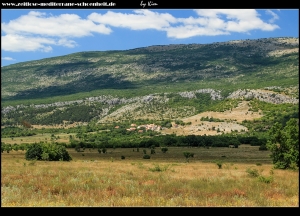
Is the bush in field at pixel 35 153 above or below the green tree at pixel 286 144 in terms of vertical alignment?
below

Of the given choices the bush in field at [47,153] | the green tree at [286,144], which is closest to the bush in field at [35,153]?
the bush in field at [47,153]

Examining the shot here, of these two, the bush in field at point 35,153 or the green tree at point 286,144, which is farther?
the bush in field at point 35,153

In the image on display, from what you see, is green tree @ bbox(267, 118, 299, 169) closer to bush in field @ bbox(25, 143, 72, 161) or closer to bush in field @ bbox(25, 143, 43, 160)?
bush in field @ bbox(25, 143, 72, 161)

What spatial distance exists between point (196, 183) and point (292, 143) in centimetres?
2700

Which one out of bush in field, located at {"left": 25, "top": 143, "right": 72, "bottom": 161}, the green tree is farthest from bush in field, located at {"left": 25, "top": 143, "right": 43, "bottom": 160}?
the green tree

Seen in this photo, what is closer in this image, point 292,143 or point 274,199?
point 274,199

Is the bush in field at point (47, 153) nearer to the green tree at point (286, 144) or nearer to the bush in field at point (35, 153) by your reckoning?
the bush in field at point (35, 153)

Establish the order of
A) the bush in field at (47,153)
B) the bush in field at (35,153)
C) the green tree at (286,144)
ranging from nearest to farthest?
the green tree at (286,144) < the bush in field at (47,153) < the bush in field at (35,153)

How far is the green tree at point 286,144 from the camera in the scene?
130 ft

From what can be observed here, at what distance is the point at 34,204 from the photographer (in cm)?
1084

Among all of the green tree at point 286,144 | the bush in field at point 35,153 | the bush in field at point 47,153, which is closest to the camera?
the green tree at point 286,144

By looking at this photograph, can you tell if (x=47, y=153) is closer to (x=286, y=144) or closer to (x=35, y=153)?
(x=35, y=153)

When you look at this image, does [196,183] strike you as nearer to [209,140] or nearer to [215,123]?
[209,140]
